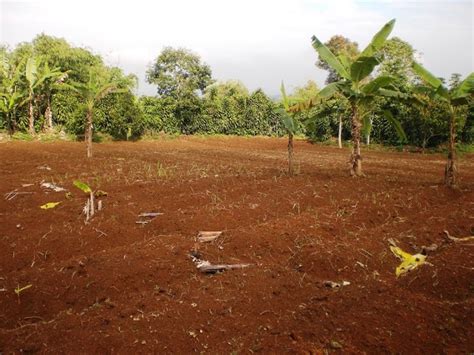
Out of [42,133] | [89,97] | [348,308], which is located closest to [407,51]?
[89,97]

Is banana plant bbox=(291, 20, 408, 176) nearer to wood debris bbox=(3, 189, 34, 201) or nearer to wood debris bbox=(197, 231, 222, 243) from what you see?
wood debris bbox=(197, 231, 222, 243)

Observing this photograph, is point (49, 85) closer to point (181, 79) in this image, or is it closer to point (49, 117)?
point (49, 117)

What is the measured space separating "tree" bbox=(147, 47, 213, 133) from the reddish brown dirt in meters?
17.9

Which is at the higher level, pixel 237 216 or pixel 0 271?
pixel 237 216

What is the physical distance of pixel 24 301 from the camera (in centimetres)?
478

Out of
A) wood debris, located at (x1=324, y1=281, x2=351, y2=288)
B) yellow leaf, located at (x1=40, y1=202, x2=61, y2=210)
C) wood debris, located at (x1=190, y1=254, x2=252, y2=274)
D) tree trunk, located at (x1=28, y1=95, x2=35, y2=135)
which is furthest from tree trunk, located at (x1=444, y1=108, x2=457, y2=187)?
tree trunk, located at (x1=28, y1=95, x2=35, y2=135)

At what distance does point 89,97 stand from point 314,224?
11574mm

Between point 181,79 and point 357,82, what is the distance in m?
19.1

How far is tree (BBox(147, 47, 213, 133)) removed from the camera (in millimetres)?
→ 27547

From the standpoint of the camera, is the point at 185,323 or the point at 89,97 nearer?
the point at 185,323

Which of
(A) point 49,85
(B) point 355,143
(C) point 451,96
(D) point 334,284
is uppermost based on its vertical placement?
(A) point 49,85

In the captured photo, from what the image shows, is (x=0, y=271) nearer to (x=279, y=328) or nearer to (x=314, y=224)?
(x=279, y=328)

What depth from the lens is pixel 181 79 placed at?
27875 mm

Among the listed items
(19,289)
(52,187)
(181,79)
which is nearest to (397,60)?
(181,79)
